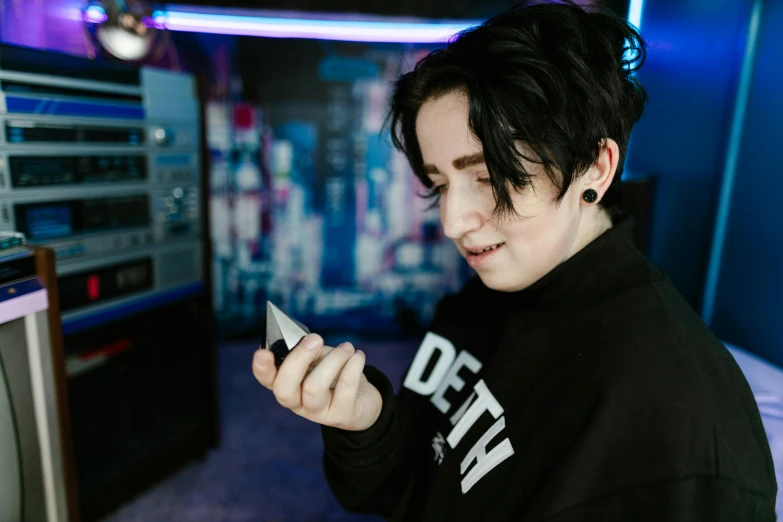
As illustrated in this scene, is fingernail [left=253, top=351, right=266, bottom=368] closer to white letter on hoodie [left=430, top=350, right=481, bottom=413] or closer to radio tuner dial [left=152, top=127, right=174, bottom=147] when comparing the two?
white letter on hoodie [left=430, top=350, right=481, bottom=413]

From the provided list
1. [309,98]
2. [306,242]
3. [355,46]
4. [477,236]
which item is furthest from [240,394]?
[477,236]

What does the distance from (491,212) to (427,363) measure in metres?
0.42

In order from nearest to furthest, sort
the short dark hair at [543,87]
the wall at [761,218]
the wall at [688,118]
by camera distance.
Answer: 1. the short dark hair at [543,87]
2. the wall at [761,218]
3. the wall at [688,118]

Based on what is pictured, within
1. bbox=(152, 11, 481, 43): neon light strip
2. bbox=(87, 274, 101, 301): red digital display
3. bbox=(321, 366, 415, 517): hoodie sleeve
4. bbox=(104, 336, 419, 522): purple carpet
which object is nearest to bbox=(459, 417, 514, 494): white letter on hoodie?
bbox=(321, 366, 415, 517): hoodie sleeve

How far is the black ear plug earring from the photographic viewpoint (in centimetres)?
80

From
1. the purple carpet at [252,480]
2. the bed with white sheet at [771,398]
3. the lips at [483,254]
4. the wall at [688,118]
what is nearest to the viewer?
the lips at [483,254]

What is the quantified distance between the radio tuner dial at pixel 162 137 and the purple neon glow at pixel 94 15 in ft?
1.30

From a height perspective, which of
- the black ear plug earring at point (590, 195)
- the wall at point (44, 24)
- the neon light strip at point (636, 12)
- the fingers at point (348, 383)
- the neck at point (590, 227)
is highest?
the neon light strip at point (636, 12)

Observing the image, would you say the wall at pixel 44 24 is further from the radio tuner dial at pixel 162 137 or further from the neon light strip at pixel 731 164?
the neon light strip at pixel 731 164

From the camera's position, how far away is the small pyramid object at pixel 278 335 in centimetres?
66

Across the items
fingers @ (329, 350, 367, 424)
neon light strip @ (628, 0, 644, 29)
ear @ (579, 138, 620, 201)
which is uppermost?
neon light strip @ (628, 0, 644, 29)

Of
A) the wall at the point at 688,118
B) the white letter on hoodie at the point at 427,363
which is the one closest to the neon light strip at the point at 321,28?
the wall at the point at 688,118

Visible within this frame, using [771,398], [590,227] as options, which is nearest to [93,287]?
[590,227]

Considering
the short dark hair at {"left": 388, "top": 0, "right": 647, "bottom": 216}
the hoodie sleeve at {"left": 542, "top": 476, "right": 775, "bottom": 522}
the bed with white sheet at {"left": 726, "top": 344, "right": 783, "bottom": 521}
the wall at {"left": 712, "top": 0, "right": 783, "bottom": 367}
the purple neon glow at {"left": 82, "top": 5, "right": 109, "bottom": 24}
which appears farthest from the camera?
the purple neon glow at {"left": 82, "top": 5, "right": 109, "bottom": 24}
